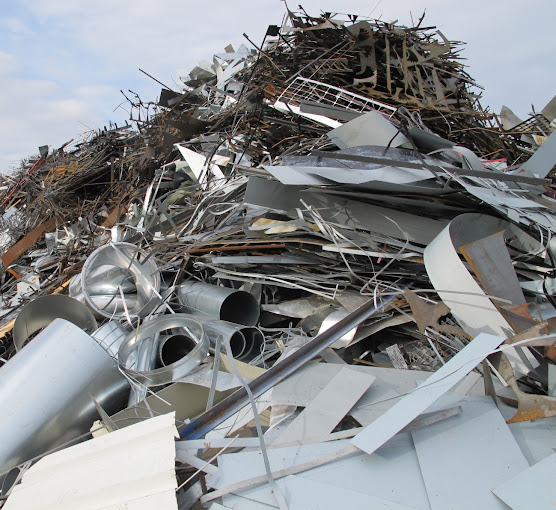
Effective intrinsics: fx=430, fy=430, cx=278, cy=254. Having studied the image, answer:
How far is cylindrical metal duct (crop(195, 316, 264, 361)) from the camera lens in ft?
6.88

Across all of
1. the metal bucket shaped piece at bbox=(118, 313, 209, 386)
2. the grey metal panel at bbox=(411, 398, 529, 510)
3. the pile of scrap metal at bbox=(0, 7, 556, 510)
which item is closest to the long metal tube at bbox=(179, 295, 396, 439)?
the pile of scrap metal at bbox=(0, 7, 556, 510)

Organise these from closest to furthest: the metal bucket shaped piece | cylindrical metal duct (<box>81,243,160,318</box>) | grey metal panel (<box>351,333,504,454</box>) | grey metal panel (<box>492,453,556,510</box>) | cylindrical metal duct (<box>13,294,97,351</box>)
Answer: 1. grey metal panel (<box>492,453,556,510</box>)
2. grey metal panel (<box>351,333,504,454</box>)
3. the metal bucket shaped piece
4. cylindrical metal duct (<box>13,294,97,351</box>)
5. cylindrical metal duct (<box>81,243,160,318</box>)

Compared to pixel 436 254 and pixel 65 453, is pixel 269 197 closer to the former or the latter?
pixel 436 254

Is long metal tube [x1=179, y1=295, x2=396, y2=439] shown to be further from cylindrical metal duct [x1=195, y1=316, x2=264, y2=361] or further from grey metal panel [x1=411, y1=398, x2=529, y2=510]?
grey metal panel [x1=411, y1=398, x2=529, y2=510]

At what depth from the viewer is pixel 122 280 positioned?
2.61 metres

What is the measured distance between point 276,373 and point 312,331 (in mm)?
542

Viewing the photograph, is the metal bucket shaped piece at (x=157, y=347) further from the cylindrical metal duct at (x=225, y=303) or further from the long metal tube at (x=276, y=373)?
the long metal tube at (x=276, y=373)

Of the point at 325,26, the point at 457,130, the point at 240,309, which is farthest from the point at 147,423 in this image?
the point at 325,26

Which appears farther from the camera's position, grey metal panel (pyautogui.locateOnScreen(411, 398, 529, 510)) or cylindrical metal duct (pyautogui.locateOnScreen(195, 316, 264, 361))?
cylindrical metal duct (pyautogui.locateOnScreen(195, 316, 264, 361))

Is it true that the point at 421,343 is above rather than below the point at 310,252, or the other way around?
below

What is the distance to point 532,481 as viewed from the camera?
41.4 inches

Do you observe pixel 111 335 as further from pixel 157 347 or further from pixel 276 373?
pixel 276 373

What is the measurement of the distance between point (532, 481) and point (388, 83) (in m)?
3.36

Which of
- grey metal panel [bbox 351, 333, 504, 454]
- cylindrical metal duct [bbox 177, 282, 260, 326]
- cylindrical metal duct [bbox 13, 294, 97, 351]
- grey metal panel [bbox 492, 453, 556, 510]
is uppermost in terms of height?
cylindrical metal duct [bbox 13, 294, 97, 351]
